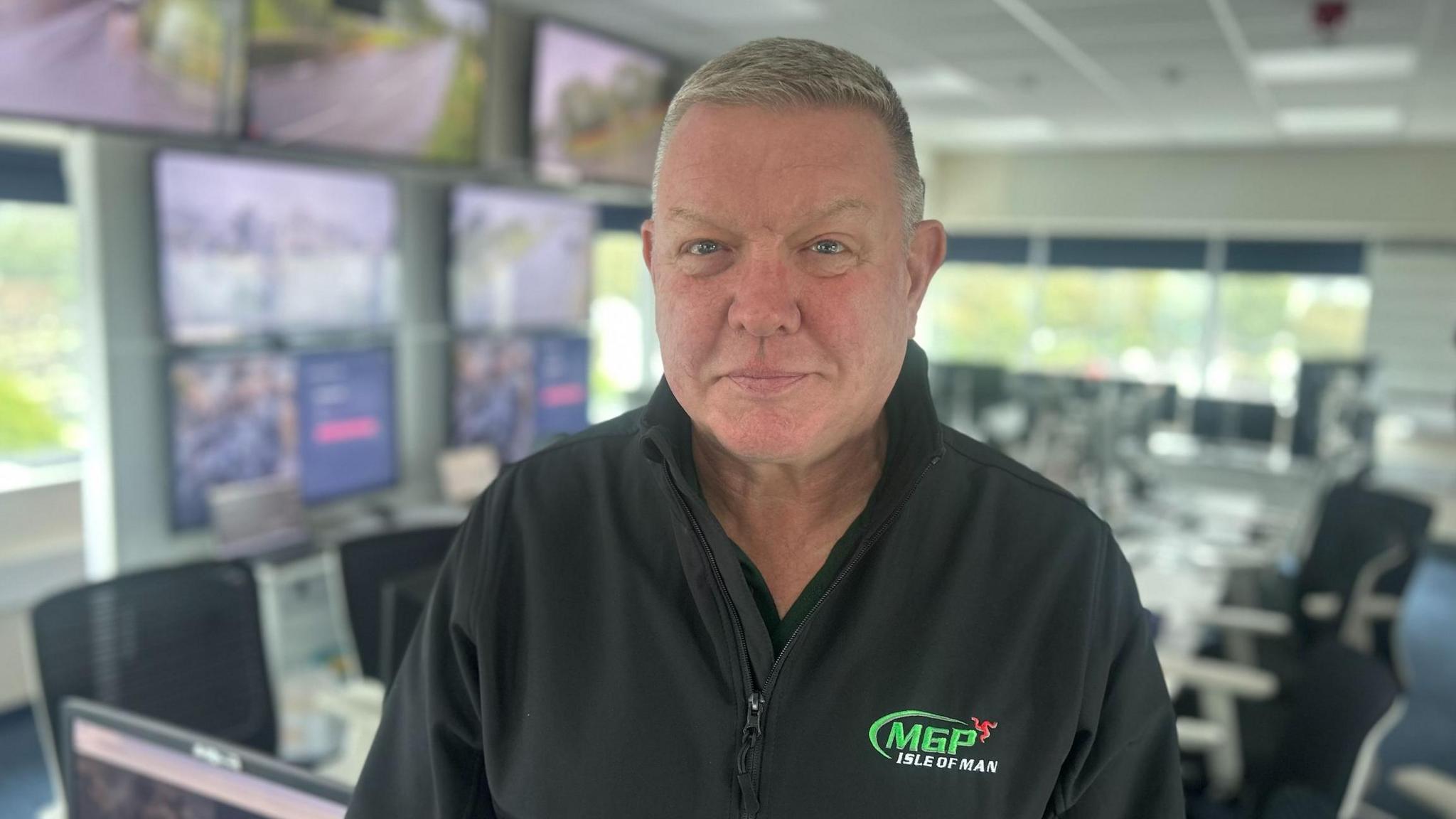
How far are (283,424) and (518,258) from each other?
4.22 ft

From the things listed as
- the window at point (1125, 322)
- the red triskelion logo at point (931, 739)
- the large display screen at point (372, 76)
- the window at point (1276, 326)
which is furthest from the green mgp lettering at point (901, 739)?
the window at point (1276, 326)

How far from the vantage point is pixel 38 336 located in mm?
4109

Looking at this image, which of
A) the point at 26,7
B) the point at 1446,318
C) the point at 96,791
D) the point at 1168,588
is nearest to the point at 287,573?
the point at 26,7

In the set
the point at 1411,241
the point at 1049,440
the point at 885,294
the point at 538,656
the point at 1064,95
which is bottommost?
the point at 1049,440

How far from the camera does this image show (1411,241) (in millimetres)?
7633

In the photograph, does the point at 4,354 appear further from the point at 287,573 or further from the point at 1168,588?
the point at 1168,588

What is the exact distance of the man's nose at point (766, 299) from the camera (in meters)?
0.82

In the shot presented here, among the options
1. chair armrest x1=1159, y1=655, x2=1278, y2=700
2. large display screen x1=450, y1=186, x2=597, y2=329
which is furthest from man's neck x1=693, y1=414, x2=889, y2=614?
large display screen x1=450, y1=186, x2=597, y2=329

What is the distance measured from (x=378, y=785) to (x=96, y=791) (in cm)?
42

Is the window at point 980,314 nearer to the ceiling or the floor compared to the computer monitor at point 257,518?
nearer to the ceiling

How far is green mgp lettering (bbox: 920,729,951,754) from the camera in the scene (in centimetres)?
88

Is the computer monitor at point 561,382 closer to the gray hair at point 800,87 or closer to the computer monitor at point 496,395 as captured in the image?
the computer monitor at point 496,395

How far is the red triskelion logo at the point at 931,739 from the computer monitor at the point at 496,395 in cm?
341

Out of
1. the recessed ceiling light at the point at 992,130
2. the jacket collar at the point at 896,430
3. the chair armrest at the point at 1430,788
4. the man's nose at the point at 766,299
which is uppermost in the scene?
the recessed ceiling light at the point at 992,130
